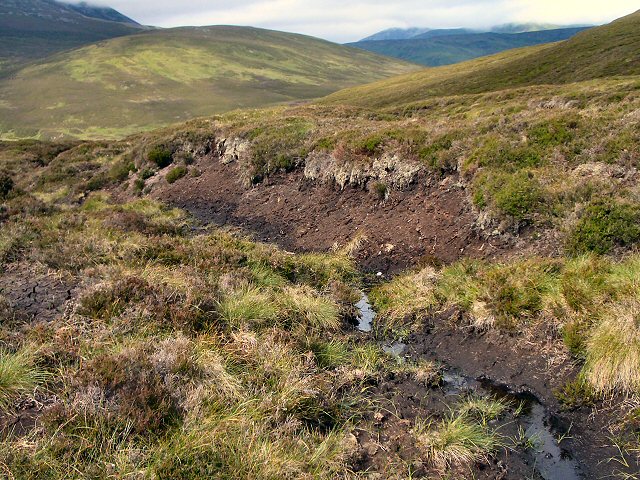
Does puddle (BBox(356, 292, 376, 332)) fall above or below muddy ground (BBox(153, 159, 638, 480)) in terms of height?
below

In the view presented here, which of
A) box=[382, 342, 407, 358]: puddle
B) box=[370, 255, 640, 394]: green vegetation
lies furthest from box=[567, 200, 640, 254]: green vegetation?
box=[382, 342, 407, 358]: puddle

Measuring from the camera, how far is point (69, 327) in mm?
7586

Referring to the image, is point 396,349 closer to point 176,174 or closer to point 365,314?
point 365,314

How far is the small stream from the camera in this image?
20.4ft

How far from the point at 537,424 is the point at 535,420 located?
91 millimetres

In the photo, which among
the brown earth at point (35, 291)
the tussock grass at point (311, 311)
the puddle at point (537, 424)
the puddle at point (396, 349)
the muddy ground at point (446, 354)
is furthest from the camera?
the tussock grass at point (311, 311)

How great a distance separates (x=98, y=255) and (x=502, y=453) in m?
10.1

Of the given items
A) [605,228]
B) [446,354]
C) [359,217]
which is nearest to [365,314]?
[446,354]

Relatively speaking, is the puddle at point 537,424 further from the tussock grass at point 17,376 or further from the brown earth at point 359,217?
the tussock grass at point 17,376

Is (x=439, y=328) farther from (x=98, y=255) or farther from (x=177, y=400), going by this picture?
(x=98, y=255)

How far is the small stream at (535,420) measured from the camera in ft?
20.4

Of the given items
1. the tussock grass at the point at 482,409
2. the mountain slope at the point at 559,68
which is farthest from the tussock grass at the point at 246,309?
the mountain slope at the point at 559,68

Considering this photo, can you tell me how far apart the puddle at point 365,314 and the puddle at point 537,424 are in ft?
8.93

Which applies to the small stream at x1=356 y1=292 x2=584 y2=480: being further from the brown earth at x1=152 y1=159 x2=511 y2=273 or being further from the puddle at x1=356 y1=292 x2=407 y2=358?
the brown earth at x1=152 y1=159 x2=511 y2=273
